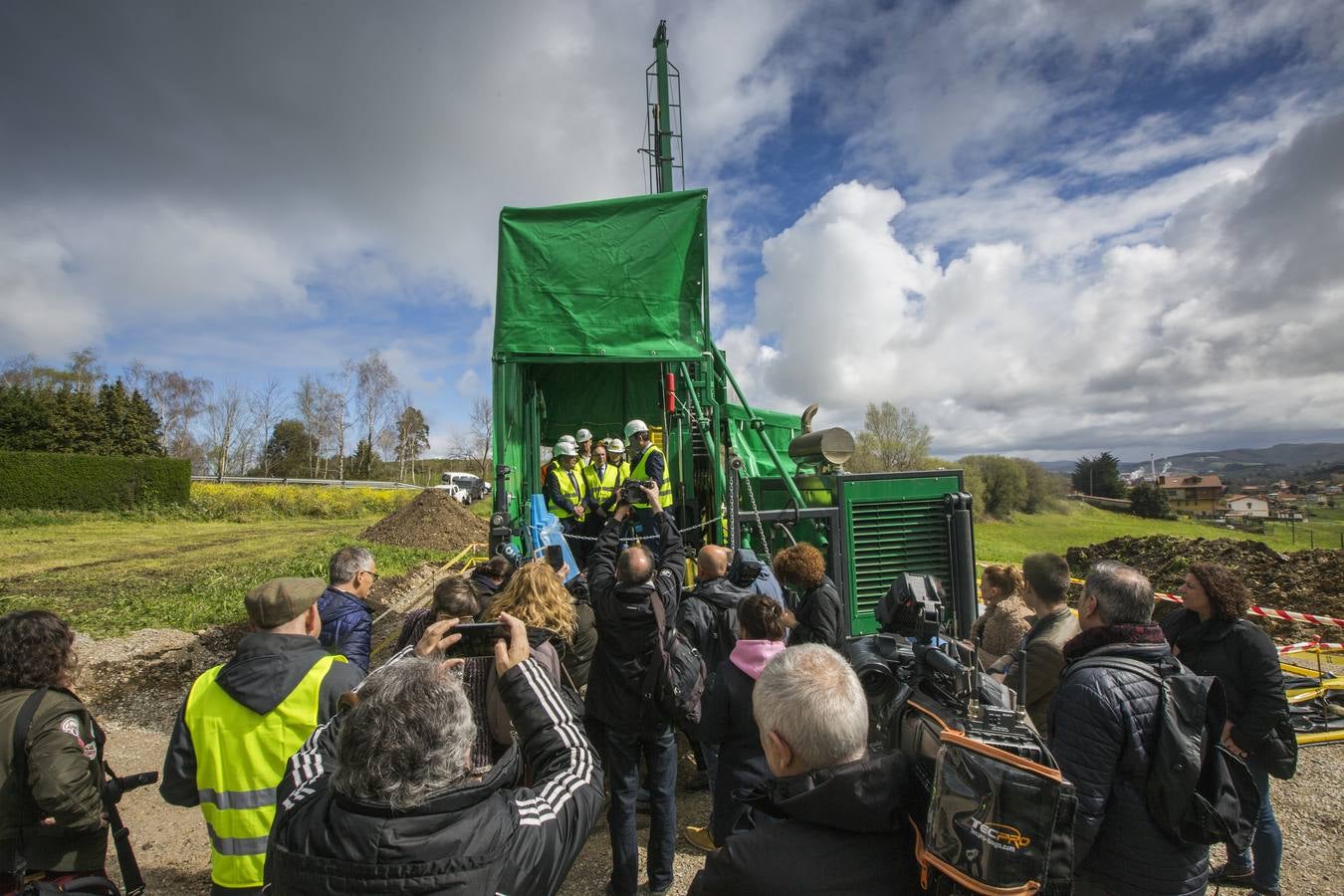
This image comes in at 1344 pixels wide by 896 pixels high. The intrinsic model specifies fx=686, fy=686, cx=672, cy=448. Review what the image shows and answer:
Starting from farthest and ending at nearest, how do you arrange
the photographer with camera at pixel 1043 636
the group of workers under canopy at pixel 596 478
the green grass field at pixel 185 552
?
the green grass field at pixel 185 552, the group of workers under canopy at pixel 596 478, the photographer with camera at pixel 1043 636

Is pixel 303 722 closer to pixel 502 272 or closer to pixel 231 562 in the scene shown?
pixel 502 272

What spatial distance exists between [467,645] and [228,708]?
0.78m

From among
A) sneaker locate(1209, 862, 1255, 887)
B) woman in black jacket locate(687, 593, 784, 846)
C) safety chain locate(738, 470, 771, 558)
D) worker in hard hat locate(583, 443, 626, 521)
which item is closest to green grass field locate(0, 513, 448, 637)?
worker in hard hat locate(583, 443, 626, 521)

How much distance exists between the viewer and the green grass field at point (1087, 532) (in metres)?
24.5

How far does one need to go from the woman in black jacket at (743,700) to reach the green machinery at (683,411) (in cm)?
224

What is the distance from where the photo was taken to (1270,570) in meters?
11.3

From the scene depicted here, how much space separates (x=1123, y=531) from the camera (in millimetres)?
34719

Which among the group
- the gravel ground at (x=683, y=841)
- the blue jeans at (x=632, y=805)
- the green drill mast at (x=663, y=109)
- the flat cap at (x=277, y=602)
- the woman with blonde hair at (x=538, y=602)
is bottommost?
the gravel ground at (x=683, y=841)

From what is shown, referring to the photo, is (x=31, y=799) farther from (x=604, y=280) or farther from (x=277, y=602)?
(x=604, y=280)

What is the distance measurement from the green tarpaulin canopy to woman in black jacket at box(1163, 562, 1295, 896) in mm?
4446

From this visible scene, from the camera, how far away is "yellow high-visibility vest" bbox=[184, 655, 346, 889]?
85.4 inches

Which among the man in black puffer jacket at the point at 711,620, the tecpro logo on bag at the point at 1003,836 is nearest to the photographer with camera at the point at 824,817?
the tecpro logo on bag at the point at 1003,836

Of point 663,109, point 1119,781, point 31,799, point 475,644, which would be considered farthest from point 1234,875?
point 663,109

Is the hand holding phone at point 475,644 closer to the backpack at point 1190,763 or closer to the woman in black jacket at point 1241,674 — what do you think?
the backpack at point 1190,763
